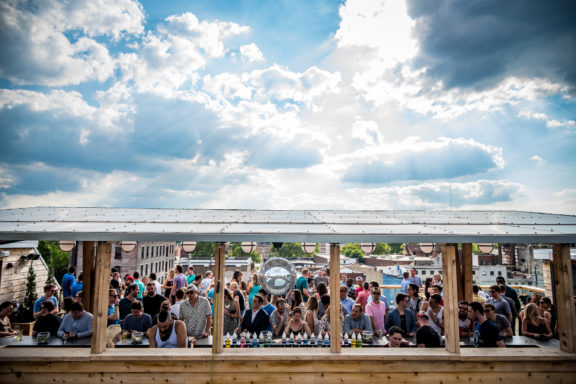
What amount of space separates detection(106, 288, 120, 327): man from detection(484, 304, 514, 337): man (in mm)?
6858

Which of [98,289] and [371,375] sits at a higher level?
[98,289]

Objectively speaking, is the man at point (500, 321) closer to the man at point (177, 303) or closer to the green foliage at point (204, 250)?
the man at point (177, 303)

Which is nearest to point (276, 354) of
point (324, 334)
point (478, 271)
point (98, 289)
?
point (324, 334)

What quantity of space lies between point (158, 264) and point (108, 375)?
6818cm

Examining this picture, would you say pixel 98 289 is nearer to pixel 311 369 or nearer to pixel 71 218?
pixel 71 218

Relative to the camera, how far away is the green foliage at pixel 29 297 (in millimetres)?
11345

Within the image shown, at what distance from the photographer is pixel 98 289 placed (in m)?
4.66

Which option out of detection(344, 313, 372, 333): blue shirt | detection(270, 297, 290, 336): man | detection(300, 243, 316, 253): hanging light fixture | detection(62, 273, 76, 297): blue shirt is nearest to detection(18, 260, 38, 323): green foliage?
detection(62, 273, 76, 297): blue shirt

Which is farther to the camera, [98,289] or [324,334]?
[324,334]

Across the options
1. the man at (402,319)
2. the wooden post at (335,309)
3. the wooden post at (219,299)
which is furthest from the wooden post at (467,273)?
the wooden post at (219,299)

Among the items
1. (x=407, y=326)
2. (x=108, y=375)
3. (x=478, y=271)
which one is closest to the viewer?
(x=108, y=375)

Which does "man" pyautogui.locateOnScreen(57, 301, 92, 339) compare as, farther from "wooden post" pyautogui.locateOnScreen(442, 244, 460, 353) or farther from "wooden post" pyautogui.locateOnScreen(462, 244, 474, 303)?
"wooden post" pyautogui.locateOnScreen(462, 244, 474, 303)

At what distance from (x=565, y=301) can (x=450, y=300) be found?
164 centimetres

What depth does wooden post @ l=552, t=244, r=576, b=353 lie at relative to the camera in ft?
15.5
